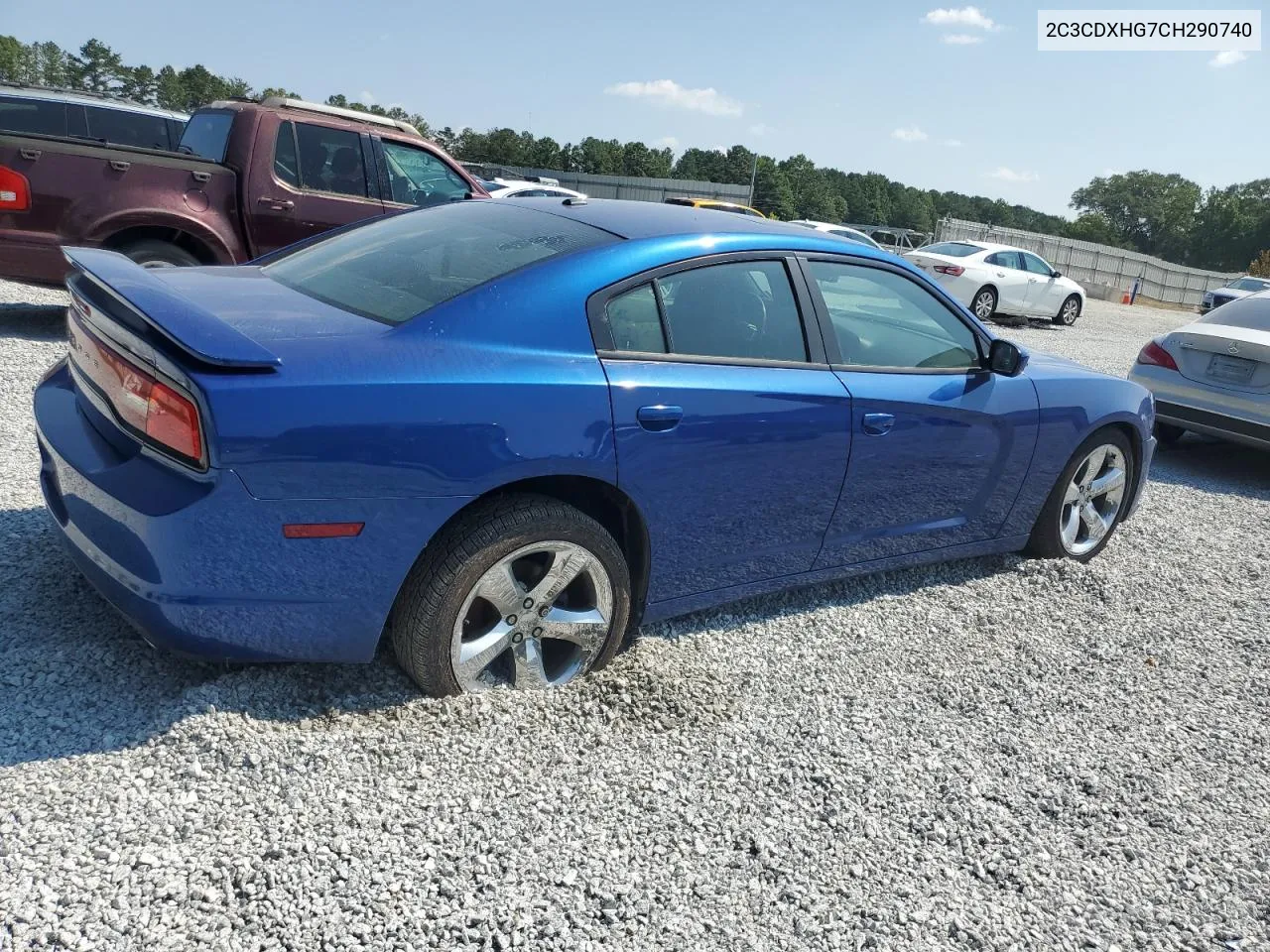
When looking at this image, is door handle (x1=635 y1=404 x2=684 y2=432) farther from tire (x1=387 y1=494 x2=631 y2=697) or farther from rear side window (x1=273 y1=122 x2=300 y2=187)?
rear side window (x1=273 y1=122 x2=300 y2=187)

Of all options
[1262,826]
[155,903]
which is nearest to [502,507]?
[155,903]

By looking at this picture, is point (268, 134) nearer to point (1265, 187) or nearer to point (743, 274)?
point (743, 274)

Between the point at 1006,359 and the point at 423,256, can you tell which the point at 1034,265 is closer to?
the point at 1006,359

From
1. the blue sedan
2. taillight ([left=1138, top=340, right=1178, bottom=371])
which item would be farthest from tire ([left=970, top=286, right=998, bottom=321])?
the blue sedan

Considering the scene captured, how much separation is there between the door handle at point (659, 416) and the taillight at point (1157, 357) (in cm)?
605

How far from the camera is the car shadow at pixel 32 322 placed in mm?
7250

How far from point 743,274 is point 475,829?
79.0 inches

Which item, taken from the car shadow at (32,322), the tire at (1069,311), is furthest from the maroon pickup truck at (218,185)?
the tire at (1069,311)

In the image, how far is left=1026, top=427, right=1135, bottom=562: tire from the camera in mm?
4551

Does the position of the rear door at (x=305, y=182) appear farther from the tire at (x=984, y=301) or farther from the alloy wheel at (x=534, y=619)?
the tire at (x=984, y=301)

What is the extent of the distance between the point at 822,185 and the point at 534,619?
102 m

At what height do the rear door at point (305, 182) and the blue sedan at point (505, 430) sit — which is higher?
the rear door at point (305, 182)

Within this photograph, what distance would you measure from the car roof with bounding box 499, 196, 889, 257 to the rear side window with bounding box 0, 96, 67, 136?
10251 mm

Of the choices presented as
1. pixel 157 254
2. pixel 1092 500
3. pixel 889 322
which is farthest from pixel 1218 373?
pixel 157 254
